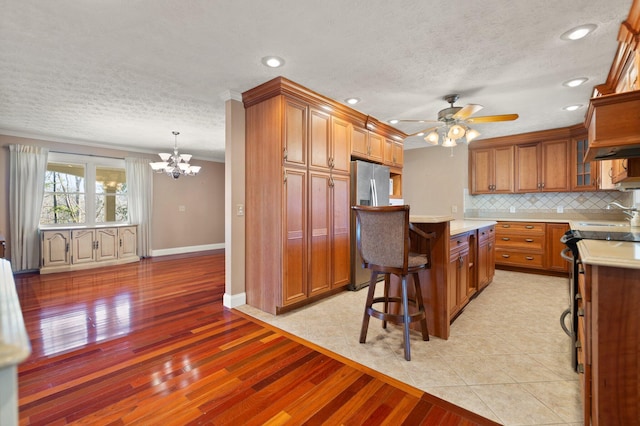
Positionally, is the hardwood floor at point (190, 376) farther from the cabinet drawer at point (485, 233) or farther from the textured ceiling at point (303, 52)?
the textured ceiling at point (303, 52)

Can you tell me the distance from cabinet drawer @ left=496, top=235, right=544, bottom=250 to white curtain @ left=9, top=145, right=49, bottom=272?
26.2 feet

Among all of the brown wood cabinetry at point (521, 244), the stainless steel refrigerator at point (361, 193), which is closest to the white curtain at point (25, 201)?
the stainless steel refrigerator at point (361, 193)

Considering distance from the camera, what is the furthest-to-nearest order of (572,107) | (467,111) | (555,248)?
(555,248) < (572,107) < (467,111)

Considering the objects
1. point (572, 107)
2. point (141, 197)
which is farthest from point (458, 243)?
point (141, 197)

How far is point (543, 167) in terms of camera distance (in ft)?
16.4

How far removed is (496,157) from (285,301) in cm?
478

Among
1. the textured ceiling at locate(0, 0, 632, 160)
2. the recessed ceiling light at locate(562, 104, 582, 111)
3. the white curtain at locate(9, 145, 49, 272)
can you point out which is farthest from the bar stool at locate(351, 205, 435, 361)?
the white curtain at locate(9, 145, 49, 272)

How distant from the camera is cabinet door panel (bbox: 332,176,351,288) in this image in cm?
368

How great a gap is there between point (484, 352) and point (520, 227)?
341cm

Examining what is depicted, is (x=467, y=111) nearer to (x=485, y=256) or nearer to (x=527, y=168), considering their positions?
(x=485, y=256)

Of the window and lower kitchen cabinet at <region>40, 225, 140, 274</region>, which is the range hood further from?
the window

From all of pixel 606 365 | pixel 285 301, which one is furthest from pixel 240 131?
pixel 606 365

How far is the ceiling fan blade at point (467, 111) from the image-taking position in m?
2.86

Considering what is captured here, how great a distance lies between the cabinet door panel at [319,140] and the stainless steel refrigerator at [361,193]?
0.54 meters
